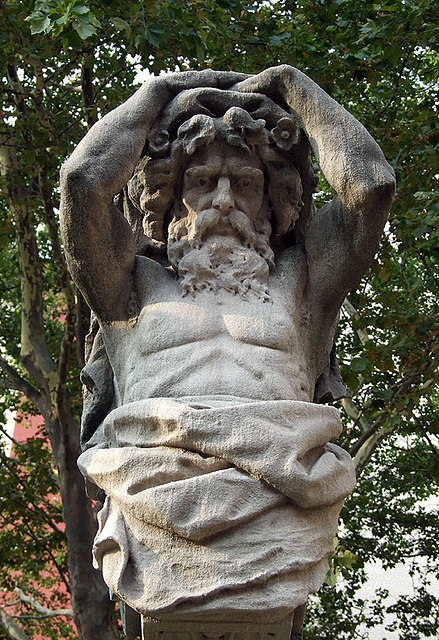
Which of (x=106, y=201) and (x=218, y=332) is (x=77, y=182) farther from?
(x=218, y=332)

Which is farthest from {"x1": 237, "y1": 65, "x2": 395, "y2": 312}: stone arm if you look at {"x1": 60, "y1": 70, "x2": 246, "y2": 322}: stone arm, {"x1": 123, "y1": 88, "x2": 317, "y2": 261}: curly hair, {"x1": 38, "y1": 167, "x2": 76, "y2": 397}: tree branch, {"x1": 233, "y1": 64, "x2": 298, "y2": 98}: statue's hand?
{"x1": 38, "y1": 167, "x2": 76, "y2": 397}: tree branch

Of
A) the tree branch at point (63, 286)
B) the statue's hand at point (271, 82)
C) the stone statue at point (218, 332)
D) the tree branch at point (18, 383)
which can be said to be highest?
the statue's hand at point (271, 82)

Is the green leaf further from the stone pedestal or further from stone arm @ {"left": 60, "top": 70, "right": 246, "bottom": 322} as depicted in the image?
the stone pedestal

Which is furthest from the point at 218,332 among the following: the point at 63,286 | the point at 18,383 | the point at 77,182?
the point at 18,383

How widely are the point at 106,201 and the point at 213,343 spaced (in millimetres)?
660

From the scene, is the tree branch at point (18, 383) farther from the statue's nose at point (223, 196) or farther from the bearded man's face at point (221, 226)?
the statue's nose at point (223, 196)

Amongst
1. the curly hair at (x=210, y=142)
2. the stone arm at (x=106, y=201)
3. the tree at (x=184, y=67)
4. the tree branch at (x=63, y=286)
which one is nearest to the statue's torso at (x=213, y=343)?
the stone arm at (x=106, y=201)

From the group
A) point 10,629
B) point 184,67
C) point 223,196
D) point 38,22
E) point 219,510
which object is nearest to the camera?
point 219,510

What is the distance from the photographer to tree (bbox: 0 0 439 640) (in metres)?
6.48

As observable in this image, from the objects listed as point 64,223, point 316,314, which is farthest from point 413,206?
point 64,223

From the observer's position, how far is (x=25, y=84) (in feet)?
30.7

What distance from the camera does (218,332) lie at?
3.12 meters

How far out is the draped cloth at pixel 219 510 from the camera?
8.29ft

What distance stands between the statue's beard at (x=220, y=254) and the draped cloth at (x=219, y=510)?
61 cm
